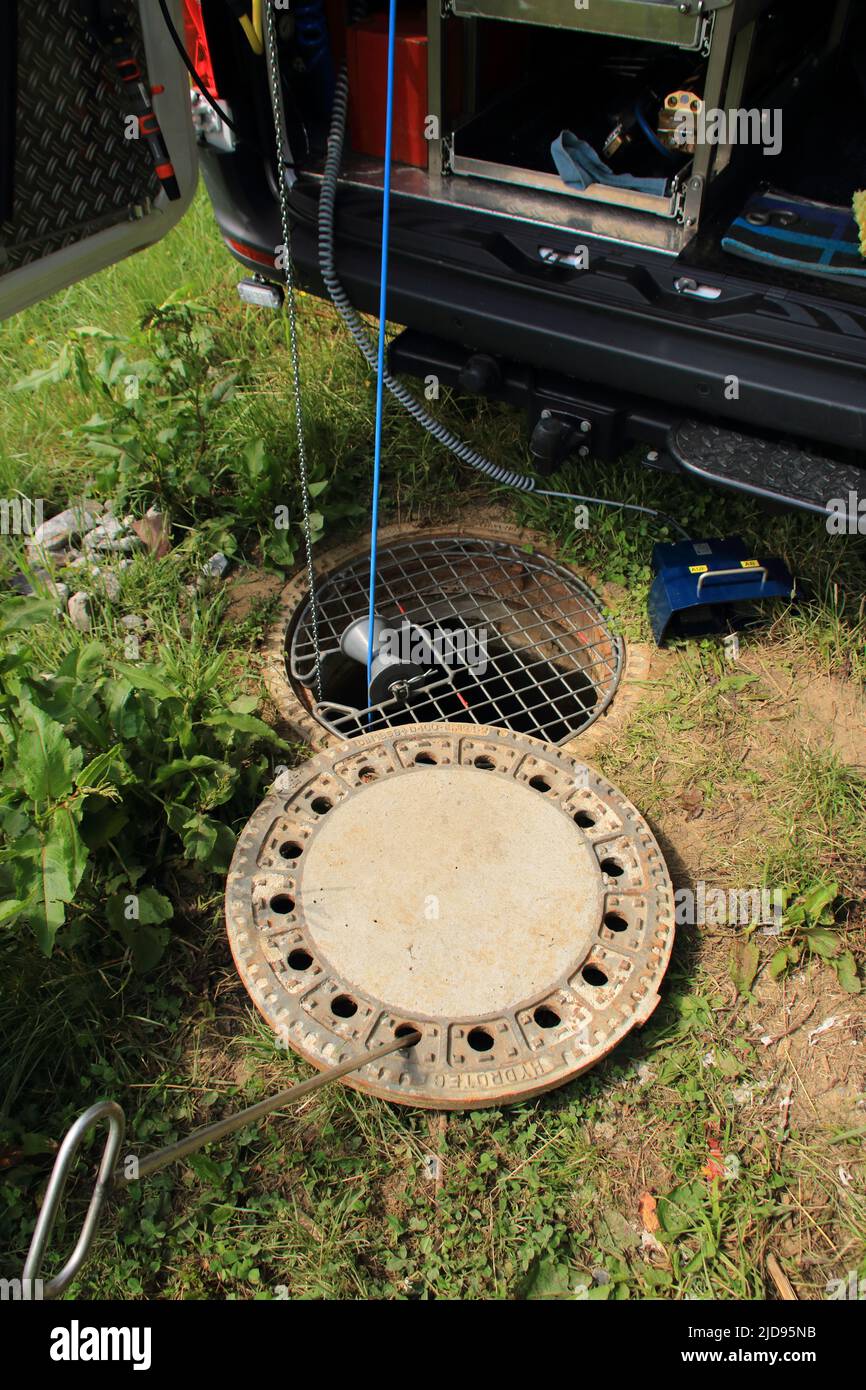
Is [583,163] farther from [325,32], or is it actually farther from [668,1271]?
[668,1271]

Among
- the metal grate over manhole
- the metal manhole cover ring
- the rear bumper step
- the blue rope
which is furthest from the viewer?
the metal grate over manhole

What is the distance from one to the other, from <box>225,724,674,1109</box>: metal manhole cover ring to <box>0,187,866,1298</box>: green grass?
0.35ft

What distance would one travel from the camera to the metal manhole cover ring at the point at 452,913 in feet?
6.62

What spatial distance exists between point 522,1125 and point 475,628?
58.8 inches

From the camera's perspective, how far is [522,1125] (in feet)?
6.55

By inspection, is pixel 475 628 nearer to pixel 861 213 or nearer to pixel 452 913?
pixel 452 913

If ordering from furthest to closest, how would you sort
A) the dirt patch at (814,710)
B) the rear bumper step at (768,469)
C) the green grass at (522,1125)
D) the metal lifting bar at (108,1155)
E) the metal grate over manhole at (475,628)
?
the metal grate over manhole at (475,628) < the dirt patch at (814,710) < the rear bumper step at (768,469) < the green grass at (522,1125) < the metal lifting bar at (108,1155)

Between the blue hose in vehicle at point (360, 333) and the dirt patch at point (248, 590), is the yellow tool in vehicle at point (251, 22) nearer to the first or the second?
the blue hose in vehicle at point (360, 333)

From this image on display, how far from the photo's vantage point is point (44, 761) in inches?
82.7

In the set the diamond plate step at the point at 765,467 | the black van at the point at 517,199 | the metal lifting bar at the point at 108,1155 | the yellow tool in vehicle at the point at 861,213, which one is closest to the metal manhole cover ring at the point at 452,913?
the metal lifting bar at the point at 108,1155

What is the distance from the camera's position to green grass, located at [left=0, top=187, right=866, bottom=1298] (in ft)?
6.04

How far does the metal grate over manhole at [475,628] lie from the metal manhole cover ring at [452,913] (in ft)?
1.29

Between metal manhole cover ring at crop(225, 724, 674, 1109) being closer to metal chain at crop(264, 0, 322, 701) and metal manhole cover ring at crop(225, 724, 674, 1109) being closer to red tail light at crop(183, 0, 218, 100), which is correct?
metal chain at crop(264, 0, 322, 701)

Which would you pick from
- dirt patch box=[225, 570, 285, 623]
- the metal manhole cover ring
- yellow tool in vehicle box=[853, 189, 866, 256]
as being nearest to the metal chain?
dirt patch box=[225, 570, 285, 623]
